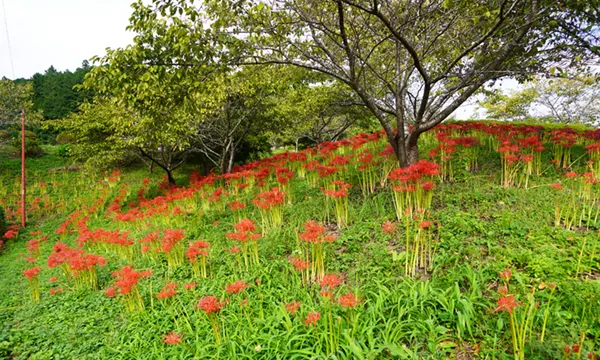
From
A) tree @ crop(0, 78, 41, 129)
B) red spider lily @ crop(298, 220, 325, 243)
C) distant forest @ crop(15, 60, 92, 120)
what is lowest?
red spider lily @ crop(298, 220, 325, 243)

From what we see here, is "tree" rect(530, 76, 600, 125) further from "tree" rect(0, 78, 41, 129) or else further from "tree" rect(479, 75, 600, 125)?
"tree" rect(0, 78, 41, 129)

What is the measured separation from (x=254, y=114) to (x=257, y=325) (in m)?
8.64

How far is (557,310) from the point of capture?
234 centimetres

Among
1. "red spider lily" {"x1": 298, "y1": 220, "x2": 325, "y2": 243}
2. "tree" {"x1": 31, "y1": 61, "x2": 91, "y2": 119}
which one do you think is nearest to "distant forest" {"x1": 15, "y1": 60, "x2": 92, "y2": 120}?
"tree" {"x1": 31, "y1": 61, "x2": 91, "y2": 119}

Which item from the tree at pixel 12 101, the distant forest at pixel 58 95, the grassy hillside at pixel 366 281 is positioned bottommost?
the grassy hillside at pixel 366 281

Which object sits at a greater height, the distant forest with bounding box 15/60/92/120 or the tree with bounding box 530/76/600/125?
the distant forest with bounding box 15/60/92/120

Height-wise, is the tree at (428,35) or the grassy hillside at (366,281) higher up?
the tree at (428,35)

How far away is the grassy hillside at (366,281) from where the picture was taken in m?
2.33

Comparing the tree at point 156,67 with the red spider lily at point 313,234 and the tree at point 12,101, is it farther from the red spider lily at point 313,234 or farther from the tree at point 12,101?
the tree at point 12,101

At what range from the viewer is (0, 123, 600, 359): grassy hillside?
7.66 ft

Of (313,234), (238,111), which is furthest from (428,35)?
(238,111)

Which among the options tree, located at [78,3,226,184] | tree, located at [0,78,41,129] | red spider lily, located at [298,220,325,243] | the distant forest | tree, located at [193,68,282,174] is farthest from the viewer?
the distant forest

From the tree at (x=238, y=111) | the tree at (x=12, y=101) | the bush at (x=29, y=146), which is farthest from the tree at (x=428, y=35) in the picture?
the bush at (x=29, y=146)

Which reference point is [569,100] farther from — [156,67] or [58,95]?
[58,95]
